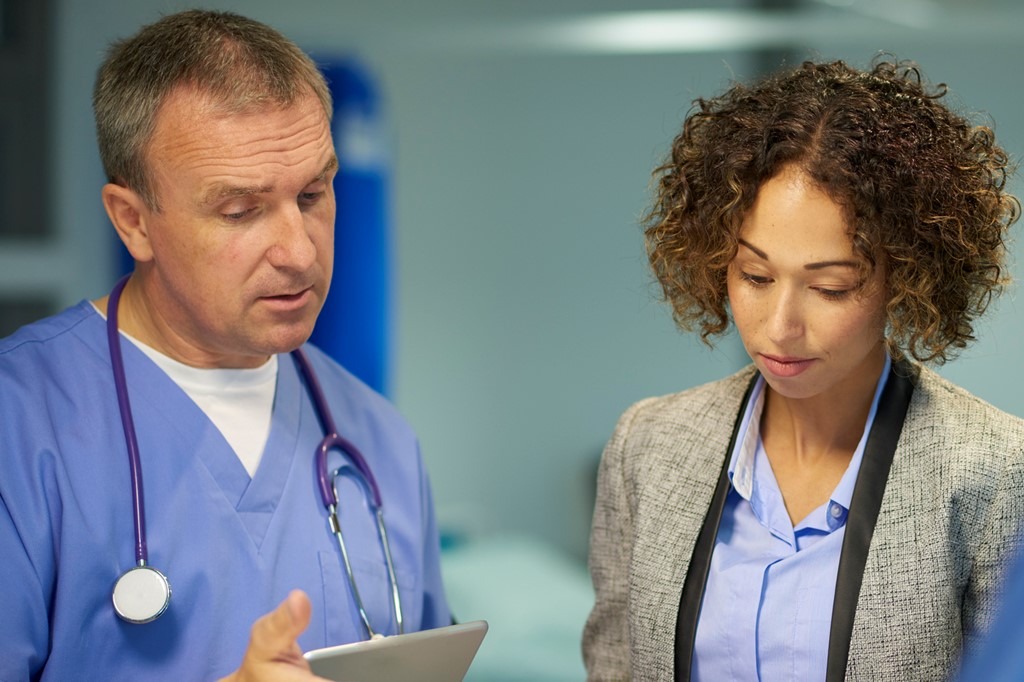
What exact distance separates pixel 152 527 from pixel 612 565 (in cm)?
61

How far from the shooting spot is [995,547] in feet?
4.11

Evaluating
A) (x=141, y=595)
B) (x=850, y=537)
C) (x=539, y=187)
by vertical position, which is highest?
(x=539, y=187)

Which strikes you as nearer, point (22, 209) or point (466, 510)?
point (22, 209)

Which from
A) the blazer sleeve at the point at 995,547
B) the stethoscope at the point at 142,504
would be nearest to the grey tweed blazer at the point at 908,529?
the blazer sleeve at the point at 995,547

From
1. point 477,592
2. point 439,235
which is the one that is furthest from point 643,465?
point 439,235

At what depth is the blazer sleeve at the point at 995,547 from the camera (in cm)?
125

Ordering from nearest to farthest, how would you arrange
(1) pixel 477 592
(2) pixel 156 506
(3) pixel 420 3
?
(2) pixel 156 506, (1) pixel 477 592, (3) pixel 420 3

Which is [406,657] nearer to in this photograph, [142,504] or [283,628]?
[283,628]

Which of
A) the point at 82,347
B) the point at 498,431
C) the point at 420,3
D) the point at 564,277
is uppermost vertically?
the point at 420,3

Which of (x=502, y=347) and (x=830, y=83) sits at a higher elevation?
(x=830, y=83)

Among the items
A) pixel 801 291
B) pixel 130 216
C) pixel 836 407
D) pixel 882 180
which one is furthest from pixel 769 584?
pixel 130 216

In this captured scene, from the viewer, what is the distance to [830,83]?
1310mm

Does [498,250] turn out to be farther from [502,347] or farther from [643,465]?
[643,465]

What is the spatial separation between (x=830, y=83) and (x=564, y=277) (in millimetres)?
3078
